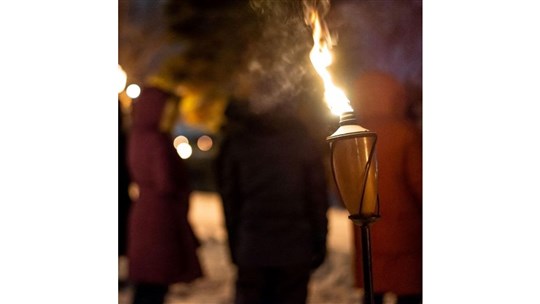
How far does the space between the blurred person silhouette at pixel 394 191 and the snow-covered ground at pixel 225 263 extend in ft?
0.17

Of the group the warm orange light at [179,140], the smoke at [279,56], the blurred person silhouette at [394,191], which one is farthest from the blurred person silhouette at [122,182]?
the blurred person silhouette at [394,191]

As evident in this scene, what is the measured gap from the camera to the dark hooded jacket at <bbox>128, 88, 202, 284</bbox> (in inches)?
96.0

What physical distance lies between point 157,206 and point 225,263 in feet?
1.11

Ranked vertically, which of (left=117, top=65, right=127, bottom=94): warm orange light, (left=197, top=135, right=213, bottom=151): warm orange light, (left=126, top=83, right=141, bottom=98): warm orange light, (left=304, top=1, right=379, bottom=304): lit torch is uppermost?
(left=117, top=65, right=127, bottom=94): warm orange light

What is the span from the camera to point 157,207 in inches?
98.0

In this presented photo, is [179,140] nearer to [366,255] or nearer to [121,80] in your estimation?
[121,80]

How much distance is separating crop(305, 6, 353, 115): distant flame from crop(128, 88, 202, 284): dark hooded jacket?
575 millimetres

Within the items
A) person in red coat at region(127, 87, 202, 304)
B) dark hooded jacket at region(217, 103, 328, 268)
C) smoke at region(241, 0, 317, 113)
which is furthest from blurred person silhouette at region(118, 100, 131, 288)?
smoke at region(241, 0, 317, 113)

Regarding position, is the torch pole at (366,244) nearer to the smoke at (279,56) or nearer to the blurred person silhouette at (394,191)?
the blurred person silhouette at (394,191)

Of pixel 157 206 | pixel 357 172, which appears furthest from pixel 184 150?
pixel 357 172

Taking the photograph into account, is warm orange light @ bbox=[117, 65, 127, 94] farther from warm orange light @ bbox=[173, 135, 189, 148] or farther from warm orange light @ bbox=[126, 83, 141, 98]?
warm orange light @ bbox=[173, 135, 189, 148]
